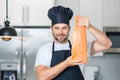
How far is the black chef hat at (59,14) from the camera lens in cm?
181

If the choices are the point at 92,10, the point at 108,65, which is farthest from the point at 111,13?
the point at 108,65

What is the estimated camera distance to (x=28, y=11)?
3.14 m

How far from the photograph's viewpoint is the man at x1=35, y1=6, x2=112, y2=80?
173 cm

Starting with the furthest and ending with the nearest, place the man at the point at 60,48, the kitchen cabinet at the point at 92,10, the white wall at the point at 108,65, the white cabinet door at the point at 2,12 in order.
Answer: the white wall at the point at 108,65 → the white cabinet door at the point at 2,12 → the kitchen cabinet at the point at 92,10 → the man at the point at 60,48

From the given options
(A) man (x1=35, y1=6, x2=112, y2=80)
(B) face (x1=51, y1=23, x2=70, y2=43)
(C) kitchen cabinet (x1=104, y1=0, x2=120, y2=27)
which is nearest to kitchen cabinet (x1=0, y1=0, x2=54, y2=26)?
(C) kitchen cabinet (x1=104, y1=0, x2=120, y2=27)

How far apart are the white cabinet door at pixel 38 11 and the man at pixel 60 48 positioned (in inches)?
50.0

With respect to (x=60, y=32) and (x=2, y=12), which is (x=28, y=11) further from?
(x=60, y=32)

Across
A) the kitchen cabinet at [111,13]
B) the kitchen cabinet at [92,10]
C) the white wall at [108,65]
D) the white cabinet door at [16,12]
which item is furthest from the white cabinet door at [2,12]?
the kitchen cabinet at [111,13]

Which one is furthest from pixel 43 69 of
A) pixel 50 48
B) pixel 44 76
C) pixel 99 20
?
pixel 99 20

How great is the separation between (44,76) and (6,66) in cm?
152

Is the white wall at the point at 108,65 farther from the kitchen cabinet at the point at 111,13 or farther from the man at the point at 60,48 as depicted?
the man at the point at 60,48

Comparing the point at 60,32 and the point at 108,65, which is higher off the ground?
the point at 60,32

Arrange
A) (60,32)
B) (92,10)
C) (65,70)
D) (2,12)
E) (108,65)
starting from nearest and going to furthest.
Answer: (60,32)
(65,70)
(92,10)
(2,12)
(108,65)

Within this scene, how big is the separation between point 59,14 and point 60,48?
0.71 feet
